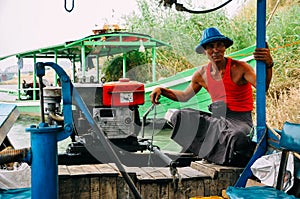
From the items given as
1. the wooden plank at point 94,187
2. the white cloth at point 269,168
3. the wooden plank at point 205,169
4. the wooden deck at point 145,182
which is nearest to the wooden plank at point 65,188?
the wooden deck at point 145,182

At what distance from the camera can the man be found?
295cm

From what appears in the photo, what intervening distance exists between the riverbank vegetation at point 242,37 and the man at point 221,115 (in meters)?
2.49

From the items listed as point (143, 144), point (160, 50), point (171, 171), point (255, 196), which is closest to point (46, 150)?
point (255, 196)

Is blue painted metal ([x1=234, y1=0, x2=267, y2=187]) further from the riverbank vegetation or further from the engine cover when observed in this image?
the riverbank vegetation

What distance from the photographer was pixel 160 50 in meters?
11.2

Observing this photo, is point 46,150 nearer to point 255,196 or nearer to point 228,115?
point 255,196

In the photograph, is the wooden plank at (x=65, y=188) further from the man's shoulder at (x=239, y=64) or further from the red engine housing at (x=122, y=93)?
the man's shoulder at (x=239, y=64)

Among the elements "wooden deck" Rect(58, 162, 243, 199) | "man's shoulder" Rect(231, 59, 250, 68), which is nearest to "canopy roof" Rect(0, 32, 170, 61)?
"man's shoulder" Rect(231, 59, 250, 68)

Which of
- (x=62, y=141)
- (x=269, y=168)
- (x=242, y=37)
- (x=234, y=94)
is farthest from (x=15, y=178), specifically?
(x=242, y=37)

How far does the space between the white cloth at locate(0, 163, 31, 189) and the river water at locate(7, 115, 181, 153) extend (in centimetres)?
240

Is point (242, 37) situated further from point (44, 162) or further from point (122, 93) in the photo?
point (44, 162)

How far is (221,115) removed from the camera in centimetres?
318

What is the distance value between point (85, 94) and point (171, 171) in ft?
3.45

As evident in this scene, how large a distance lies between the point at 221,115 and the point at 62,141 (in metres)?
3.94
